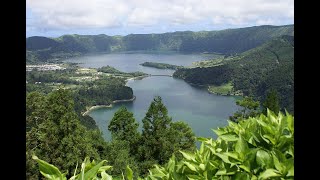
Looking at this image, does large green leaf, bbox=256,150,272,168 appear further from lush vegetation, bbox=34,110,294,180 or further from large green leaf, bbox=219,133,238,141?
large green leaf, bbox=219,133,238,141

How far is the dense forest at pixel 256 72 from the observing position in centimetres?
9200

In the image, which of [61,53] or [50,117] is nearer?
[50,117]

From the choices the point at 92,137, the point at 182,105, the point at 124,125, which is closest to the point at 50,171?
the point at 92,137

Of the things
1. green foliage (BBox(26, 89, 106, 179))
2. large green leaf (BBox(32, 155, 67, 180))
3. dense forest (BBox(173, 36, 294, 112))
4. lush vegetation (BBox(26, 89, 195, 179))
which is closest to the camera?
large green leaf (BBox(32, 155, 67, 180))

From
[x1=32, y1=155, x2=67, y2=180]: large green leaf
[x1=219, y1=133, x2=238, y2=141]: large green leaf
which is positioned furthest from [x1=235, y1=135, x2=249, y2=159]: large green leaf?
[x1=32, y1=155, x2=67, y2=180]: large green leaf

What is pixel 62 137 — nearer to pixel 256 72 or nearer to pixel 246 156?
pixel 246 156

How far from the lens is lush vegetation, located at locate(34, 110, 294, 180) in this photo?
143 centimetres

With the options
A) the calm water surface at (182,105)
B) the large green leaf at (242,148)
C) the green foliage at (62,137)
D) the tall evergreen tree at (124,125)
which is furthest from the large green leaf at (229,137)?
the calm water surface at (182,105)

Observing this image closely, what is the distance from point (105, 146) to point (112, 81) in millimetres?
84182

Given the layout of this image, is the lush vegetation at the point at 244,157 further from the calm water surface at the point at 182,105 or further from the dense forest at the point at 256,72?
the dense forest at the point at 256,72

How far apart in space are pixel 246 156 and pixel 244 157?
13 mm
